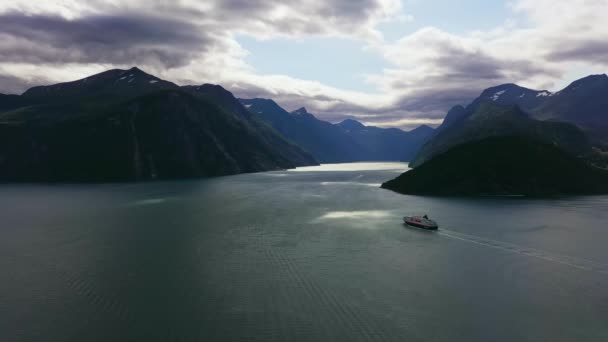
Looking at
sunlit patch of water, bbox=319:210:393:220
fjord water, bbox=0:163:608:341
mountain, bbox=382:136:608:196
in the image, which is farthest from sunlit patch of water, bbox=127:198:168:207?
mountain, bbox=382:136:608:196

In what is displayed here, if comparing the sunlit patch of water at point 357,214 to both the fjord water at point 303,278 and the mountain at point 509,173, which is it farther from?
the mountain at point 509,173

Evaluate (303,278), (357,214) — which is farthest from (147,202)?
(303,278)

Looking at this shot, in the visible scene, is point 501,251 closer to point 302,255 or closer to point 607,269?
point 607,269

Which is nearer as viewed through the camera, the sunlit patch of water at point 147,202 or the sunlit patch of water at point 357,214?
the sunlit patch of water at point 357,214

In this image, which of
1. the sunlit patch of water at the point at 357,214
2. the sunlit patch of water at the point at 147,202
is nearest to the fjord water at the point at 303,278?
the sunlit patch of water at the point at 357,214

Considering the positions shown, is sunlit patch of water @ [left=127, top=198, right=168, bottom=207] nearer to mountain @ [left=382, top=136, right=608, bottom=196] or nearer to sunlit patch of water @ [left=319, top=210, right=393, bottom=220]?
sunlit patch of water @ [left=319, top=210, right=393, bottom=220]

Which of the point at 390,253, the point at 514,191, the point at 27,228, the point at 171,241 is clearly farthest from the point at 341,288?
the point at 514,191
